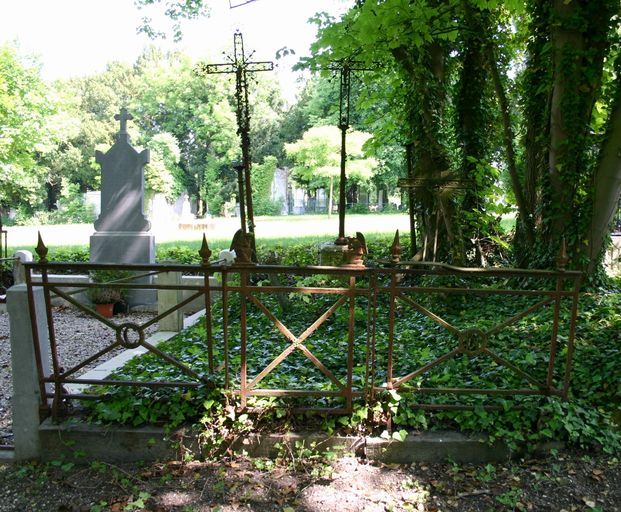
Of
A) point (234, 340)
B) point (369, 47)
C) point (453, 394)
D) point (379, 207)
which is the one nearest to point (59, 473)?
point (234, 340)

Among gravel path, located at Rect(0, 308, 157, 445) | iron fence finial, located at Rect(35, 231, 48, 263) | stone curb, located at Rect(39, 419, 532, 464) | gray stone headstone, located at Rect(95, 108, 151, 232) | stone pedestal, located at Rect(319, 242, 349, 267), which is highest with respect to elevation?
gray stone headstone, located at Rect(95, 108, 151, 232)

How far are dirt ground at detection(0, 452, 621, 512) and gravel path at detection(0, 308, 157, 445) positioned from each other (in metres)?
1.11

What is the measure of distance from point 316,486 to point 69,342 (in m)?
5.31

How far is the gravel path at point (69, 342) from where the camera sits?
4.59m

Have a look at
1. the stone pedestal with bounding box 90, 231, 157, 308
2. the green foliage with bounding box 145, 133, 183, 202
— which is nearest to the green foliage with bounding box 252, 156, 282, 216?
the green foliage with bounding box 145, 133, 183, 202

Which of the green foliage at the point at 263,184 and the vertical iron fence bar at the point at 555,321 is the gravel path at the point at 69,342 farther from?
the green foliage at the point at 263,184

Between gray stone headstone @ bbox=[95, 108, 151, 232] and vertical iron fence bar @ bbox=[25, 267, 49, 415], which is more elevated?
gray stone headstone @ bbox=[95, 108, 151, 232]

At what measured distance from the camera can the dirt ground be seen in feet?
8.99

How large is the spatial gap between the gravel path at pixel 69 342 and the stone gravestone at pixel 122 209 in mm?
1363

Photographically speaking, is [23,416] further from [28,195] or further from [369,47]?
[28,195]

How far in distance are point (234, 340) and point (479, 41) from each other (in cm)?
656

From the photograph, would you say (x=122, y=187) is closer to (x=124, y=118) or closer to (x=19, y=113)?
(x=124, y=118)

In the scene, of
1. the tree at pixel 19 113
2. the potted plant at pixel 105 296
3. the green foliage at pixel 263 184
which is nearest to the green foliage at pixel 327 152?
the green foliage at pixel 263 184

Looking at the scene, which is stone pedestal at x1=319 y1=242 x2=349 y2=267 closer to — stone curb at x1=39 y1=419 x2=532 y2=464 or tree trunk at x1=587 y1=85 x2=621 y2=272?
tree trunk at x1=587 y1=85 x2=621 y2=272
